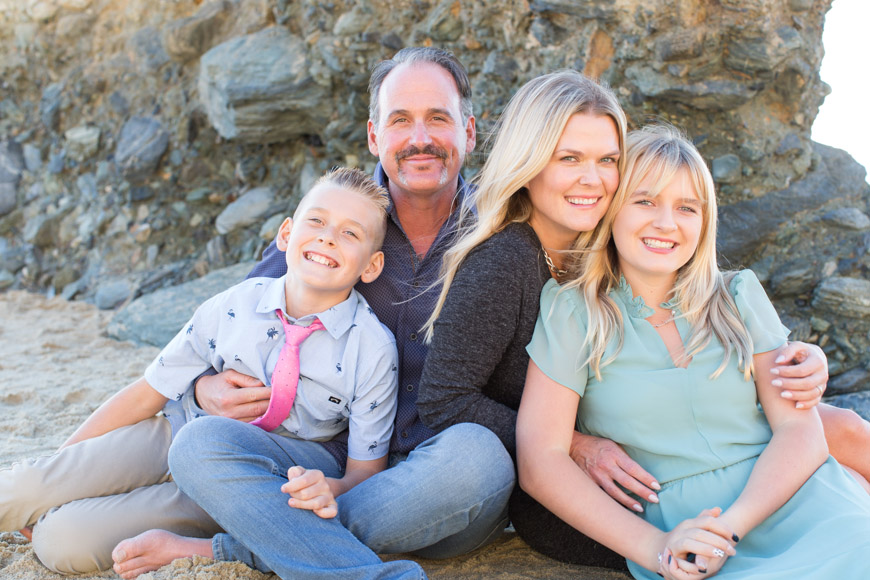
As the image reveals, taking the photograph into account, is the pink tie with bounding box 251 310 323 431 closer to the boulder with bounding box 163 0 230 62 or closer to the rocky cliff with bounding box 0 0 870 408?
the rocky cliff with bounding box 0 0 870 408

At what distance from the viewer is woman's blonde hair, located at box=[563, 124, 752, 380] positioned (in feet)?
6.00

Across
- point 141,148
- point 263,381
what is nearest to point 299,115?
point 141,148

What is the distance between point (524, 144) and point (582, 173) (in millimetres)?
183

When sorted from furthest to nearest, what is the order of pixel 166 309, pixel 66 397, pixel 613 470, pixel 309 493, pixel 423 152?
pixel 166 309
pixel 66 397
pixel 423 152
pixel 613 470
pixel 309 493

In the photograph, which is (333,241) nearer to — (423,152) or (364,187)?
(364,187)

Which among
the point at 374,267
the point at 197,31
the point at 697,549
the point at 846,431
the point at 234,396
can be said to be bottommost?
the point at 234,396

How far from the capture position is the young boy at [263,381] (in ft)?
6.50

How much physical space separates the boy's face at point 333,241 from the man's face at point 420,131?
1.24 ft

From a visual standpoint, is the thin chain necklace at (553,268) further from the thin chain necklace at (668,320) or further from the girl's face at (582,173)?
the thin chain necklace at (668,320)

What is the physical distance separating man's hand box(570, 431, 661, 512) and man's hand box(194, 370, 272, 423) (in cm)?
89

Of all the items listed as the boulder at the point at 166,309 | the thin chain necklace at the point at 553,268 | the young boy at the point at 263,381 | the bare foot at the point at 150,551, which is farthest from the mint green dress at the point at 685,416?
the boulder at the point at 166,309

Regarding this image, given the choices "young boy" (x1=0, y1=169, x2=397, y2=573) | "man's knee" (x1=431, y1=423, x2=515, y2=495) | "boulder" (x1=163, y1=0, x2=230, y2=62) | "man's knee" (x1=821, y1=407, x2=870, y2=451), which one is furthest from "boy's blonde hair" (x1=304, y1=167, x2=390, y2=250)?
"boulder" (x1=163, y1=0, x2=230, y2=62)

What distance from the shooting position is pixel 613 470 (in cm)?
181

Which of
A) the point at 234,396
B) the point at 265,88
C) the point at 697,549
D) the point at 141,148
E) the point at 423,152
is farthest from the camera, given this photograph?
the point at 141,148
